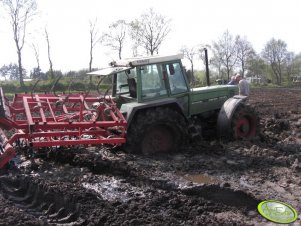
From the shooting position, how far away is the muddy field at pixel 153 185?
14.0ft

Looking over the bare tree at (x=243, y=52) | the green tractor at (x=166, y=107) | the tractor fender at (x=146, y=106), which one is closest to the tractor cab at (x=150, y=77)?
the green tractor at (x=166, y=107)

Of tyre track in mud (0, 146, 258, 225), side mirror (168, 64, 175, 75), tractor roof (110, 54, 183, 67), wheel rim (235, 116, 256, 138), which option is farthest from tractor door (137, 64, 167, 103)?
wheel rim (235, 116, 256, 138)

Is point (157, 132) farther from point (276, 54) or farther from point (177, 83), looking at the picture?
point (276, 54)

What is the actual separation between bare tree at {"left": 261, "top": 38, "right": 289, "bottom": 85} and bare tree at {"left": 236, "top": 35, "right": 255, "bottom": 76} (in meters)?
5.68

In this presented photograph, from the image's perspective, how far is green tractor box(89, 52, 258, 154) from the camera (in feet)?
23.0

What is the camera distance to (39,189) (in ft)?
16.4

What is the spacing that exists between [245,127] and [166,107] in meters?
2.14

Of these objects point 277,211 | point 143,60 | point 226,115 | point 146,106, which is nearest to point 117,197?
Answer: point 277,211

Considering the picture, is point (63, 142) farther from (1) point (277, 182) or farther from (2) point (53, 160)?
(1) point (277, 182)

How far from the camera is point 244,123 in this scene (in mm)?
8367

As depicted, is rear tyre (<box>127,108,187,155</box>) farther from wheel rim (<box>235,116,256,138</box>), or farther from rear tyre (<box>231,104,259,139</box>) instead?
wheel rim (<box>235,116,256,138</box>)

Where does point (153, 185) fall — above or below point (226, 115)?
below

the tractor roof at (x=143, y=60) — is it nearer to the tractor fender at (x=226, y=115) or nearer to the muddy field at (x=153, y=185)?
the tractor fender at (x=226, y=115)

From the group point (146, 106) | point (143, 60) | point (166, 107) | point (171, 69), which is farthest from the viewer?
point (171, 69)
